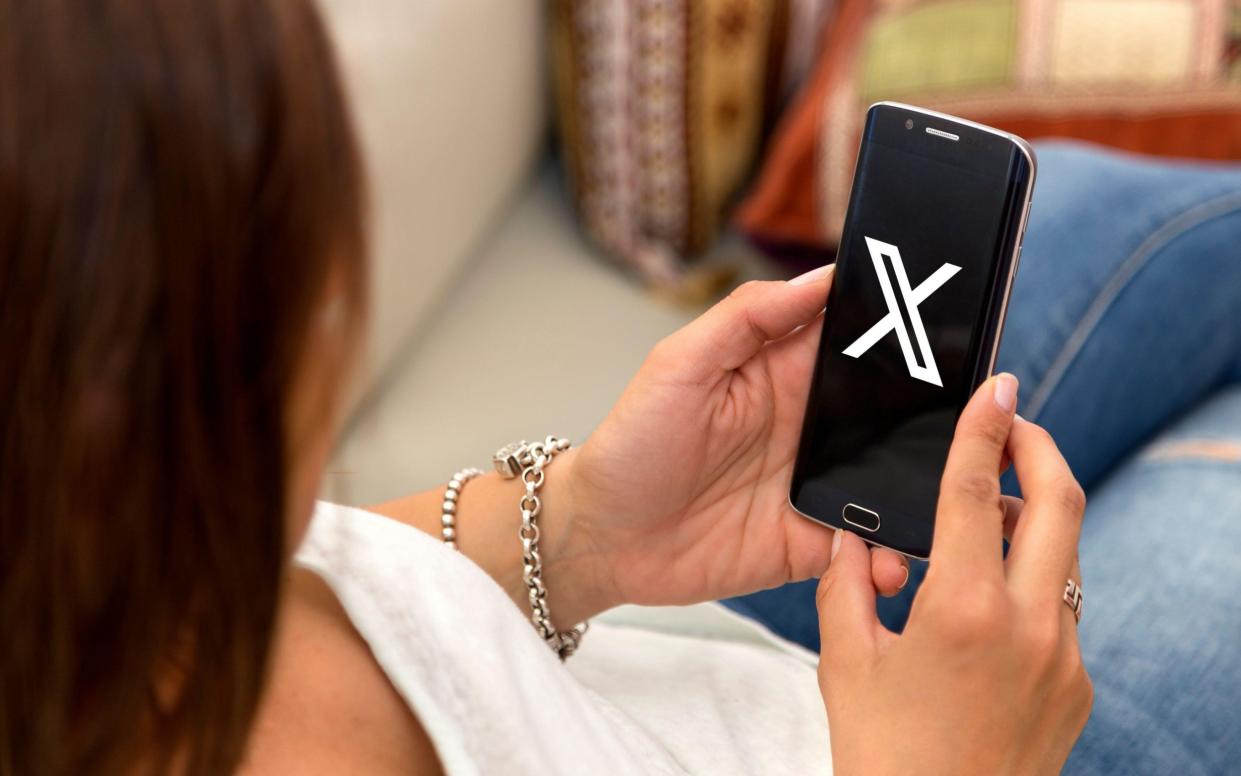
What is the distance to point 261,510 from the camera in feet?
0.97

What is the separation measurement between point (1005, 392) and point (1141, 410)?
31 centimetres

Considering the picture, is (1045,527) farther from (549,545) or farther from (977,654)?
(549,545)

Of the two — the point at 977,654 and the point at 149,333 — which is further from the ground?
the point at 149,333

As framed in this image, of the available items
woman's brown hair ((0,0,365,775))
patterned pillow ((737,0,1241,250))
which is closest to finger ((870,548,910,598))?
woman's brown hair ((0,0,365,775))

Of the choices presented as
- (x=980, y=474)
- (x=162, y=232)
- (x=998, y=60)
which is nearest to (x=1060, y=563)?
(x=980, y=474)

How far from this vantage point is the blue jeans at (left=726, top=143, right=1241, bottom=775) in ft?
1.77

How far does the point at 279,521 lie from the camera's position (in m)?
0.30

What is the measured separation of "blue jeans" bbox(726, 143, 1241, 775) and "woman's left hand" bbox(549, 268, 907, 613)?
0.33ft

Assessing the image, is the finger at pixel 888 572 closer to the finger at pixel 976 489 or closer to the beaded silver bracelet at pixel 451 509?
the finger at pixel 976 489

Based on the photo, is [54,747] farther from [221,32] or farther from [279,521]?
[221,32]

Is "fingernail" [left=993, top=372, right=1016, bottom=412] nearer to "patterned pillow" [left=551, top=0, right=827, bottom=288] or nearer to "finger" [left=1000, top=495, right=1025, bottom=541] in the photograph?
"finger" [left=1000, top=495, right=1025, bottom=541]

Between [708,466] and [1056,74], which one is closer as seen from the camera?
[708,466]

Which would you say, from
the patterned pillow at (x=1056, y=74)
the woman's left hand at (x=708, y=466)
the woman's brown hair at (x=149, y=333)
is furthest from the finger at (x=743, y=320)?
the patterned pillow at (x=1056, y=74)

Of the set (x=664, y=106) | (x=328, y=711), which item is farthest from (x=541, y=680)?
(x=664, y=106)
